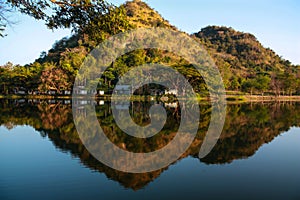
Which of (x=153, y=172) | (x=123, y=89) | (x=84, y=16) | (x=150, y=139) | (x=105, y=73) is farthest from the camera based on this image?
(x=123, y=89)

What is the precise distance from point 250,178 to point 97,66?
48.6 m

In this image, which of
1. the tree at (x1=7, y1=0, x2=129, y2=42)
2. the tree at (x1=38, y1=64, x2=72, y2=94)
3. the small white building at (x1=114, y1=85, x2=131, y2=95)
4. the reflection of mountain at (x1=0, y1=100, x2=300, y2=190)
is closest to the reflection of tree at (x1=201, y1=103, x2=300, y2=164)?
the reflection of mountain at (x1=0, y1=100, x2=300, y2=190)

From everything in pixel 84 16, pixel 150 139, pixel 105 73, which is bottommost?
pixel 150 139

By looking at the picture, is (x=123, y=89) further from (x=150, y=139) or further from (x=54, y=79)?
(x=150, y=139)

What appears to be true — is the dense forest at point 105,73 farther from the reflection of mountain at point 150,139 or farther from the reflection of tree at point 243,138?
the reflection of tree at point 243,138

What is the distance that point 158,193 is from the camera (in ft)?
24.5

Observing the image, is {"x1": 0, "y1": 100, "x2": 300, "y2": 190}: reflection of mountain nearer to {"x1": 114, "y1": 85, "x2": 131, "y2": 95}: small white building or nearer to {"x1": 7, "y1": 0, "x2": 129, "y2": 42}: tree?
{"x1": 7, "y1": 0, "x2": 129, "y2": 42}: tree

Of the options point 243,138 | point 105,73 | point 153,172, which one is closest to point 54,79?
point 105,73

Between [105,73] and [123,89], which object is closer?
[105,73]

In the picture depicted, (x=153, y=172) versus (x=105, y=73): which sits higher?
(x=105, y=73)

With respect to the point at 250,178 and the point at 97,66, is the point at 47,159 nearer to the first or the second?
the point at 250,178

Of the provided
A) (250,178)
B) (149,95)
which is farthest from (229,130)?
(149,95)

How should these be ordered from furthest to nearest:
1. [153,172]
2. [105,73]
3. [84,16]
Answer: [105,73] < [153,172] < [84,16]

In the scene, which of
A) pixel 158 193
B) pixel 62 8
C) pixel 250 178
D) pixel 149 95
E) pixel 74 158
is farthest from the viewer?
pixel 149 95
